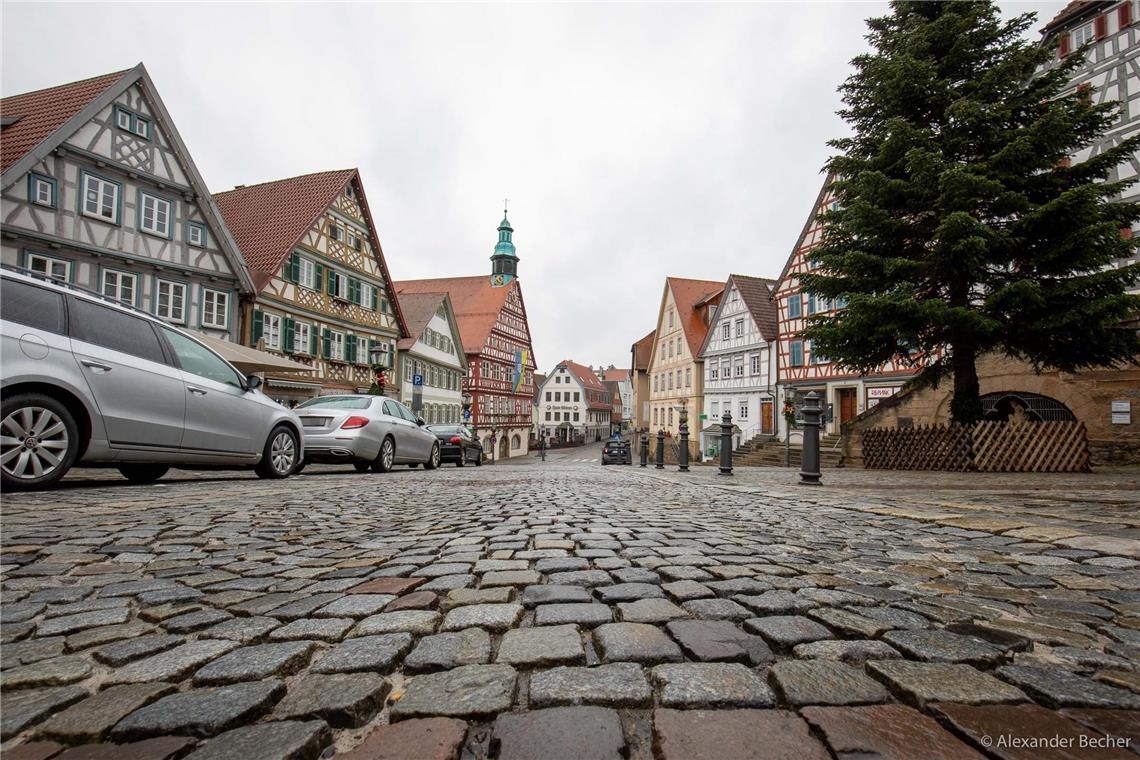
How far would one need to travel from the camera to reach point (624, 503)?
19.3 ft

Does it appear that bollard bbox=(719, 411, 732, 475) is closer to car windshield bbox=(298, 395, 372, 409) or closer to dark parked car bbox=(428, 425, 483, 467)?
car windshield bbox=(298, 395, 372, 409)

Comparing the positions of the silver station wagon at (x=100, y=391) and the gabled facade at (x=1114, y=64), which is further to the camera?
the gabled facade at (x=1114, y=64)

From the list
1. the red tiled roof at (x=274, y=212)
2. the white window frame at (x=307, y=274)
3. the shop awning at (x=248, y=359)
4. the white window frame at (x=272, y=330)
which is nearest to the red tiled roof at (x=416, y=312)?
the white window frame at (x=307, y=274)

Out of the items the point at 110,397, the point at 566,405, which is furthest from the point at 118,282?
the point at 566,405

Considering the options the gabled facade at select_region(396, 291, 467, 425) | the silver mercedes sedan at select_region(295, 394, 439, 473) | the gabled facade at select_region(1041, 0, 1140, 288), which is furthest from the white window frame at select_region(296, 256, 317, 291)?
the gabled facade at select_region(1041, 0, 1140, 288)

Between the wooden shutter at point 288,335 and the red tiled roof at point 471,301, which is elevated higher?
the red tiled roof at point 471,301

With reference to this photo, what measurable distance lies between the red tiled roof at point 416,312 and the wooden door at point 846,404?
2219cm

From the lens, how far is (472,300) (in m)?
53.6

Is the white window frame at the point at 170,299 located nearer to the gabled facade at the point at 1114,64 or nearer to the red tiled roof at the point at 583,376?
the gabled facade at the point at 1114,64

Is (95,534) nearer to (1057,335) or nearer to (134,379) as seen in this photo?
(134,379)

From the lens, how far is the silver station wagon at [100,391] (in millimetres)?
4520

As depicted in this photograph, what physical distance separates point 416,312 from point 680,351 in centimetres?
1919

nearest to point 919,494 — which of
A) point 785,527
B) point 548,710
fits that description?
point 785,527

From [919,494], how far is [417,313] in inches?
1288
